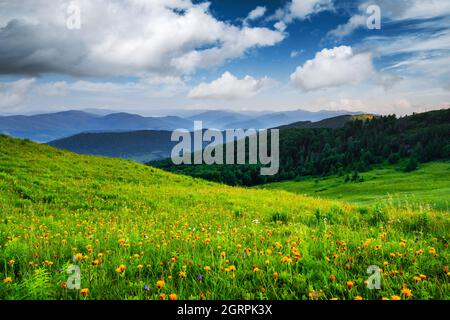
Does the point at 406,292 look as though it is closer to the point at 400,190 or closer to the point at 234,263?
the point at 234,263

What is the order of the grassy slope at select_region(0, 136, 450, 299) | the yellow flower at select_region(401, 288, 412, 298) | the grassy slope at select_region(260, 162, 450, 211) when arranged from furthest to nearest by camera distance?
the grassy slope at select_region(260, 162, 450, 211)
the grassy slope at select_region(0, 136, 450, 299)
the yellow flower at select_region(401, 288, 412, 298)

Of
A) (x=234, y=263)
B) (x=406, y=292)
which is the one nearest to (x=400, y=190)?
(x=234, y=263)

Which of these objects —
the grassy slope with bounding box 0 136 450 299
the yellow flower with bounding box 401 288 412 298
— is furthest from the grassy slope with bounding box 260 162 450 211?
the yellow flower with bounding box 401 288 412 298

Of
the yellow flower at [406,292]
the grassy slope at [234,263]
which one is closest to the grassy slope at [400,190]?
the grassy slope at [234,263]

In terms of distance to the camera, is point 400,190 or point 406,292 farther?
point 400,190

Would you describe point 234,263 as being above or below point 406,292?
below

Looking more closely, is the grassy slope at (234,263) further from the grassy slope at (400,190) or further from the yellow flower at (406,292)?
the grassy slope at (400,190)

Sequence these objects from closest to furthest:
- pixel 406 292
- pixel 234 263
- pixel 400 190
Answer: pixel 406 292, pixel 234 263, pixel 400 190

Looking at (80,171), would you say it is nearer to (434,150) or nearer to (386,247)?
(386,247)

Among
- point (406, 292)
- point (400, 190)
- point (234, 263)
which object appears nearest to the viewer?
point (406, 292)

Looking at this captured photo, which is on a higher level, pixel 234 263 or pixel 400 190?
pixel 234 263

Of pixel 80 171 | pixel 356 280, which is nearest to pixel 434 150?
pixel 80 171

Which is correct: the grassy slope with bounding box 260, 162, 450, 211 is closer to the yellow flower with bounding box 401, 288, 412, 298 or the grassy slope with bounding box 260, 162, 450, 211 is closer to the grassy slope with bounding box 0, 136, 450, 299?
the grassy slope with bounding box 0, 136, 450, 299

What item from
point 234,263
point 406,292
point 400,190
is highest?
point 406,292
